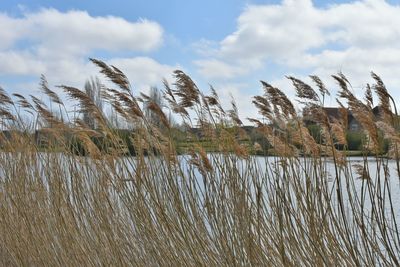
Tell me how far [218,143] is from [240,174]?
0.17 meters

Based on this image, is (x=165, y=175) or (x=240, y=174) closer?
(x=240, y=174)

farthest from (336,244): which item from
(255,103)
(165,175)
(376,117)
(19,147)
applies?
(19,147)

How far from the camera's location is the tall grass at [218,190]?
1.98 meters

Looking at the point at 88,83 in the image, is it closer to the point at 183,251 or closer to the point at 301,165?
the point at 183,251

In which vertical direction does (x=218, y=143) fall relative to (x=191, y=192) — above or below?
above

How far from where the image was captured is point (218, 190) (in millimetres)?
2318

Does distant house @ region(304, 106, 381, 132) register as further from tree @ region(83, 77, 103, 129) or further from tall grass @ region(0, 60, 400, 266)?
tree @ region(83, 77, 103, 129)

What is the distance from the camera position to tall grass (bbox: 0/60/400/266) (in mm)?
1982

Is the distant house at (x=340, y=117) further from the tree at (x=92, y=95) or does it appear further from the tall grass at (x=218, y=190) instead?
the tree at (x=92, y=95)

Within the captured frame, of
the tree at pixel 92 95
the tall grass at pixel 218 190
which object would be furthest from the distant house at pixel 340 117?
the tree at pixel 92 95

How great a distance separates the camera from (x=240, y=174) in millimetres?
2314

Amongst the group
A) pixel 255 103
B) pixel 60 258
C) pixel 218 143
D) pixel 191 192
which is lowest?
pixel 60 258

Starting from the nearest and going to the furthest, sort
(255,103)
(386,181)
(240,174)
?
(386,181) → (255,103) → (240,174)

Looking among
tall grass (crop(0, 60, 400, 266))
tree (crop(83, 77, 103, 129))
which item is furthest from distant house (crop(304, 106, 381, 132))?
tree (crop(83, 77, 103, 129))
